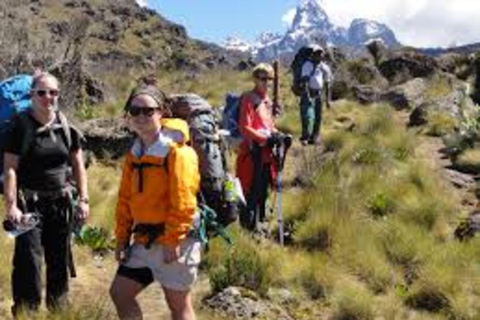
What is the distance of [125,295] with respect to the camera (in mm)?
5266

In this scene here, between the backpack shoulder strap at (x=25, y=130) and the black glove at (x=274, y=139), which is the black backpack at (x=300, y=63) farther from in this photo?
the backpack shoulder strap at (x=25, y=130)

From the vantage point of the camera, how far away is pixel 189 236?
5.32m

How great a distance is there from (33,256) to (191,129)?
5.56 ft

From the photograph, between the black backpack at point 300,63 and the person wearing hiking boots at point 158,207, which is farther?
the black backpack at point 300,63

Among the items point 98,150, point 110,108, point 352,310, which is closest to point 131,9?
point 110,108

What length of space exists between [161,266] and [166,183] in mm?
489

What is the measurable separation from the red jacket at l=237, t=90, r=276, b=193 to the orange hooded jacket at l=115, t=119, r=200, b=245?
3.76m

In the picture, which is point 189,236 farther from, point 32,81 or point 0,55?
point 0,55

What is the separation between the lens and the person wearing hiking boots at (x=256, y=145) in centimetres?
902

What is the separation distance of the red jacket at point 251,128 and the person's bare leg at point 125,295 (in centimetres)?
394

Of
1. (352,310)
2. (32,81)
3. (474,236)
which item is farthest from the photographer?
(474,236)

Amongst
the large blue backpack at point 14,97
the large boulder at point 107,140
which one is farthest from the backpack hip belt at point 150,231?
the large boulder at point 107,140

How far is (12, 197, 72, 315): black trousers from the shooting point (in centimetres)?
587

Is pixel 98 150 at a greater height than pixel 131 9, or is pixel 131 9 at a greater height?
pixel 131 9
